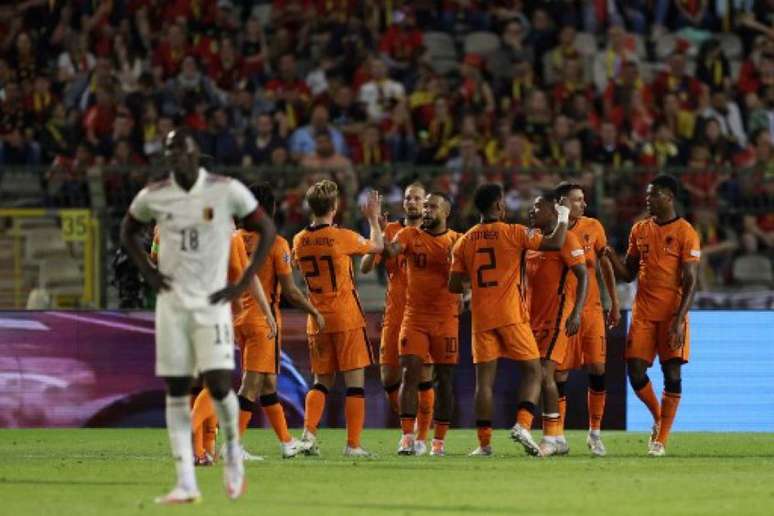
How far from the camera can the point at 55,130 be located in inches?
962

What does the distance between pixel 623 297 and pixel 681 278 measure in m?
6.49

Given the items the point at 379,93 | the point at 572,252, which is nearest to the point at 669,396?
the point at 572,252

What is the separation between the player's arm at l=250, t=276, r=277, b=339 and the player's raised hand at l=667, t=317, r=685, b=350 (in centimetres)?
340

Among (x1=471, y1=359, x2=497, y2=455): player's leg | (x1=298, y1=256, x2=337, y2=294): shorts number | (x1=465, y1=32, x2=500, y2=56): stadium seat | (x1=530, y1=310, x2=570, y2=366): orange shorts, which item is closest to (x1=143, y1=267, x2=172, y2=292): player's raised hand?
(x1=298, y1=256, x2=337, y2=294): shorts number

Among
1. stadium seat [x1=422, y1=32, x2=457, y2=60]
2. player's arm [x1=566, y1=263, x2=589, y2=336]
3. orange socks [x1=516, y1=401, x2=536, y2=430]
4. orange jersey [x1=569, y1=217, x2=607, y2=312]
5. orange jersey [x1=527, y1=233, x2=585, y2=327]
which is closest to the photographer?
orange socks [x1=516, y1=401, x2=536, y2=430]

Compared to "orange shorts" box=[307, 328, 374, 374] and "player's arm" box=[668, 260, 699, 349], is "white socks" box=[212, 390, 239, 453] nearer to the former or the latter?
"orange shorts" box=[307, 328, 374, 374]

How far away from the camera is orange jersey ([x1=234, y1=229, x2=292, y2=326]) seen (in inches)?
579

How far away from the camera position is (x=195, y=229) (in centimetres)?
1104

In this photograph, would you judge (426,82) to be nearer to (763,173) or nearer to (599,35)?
(599,35)

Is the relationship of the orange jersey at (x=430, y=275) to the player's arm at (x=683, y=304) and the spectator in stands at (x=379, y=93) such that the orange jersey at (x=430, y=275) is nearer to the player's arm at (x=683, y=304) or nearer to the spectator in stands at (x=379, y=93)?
the player's arm at (x=683, y=304)

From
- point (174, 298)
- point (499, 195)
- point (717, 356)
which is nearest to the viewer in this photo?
point (174, 298)

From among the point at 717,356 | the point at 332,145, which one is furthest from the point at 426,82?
the point at 717,356

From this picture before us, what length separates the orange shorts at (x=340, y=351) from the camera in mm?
15320

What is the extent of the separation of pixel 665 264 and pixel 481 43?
11.4m
